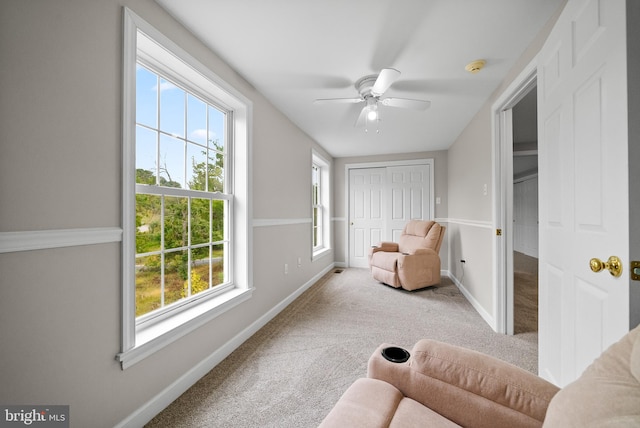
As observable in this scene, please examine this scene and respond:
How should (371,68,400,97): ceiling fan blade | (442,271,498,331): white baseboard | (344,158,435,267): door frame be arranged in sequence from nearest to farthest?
(371,68,400,97): ceiling fan blade
(442,271,498,331): white baseboard
(344,158,435,267): door frame

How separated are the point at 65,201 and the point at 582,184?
2116mm

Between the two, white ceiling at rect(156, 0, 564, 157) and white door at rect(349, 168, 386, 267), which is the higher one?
white ceiling at rect(156, 0, 564, 157)

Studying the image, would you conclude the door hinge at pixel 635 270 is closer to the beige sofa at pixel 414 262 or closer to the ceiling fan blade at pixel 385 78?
the ceiling fan blade at pixel 385 78

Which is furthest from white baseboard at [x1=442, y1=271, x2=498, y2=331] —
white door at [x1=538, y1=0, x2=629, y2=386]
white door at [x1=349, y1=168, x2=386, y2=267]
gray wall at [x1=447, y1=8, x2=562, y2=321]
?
white door at [x1=349, y1=168, x2=386, y2=267]

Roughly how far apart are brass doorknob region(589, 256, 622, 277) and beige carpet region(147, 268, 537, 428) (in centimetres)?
134

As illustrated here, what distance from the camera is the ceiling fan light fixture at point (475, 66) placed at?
1932 mm

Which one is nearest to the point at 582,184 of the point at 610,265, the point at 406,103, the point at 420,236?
the point at 610,265

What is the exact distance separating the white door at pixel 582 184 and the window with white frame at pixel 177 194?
6.49 ft

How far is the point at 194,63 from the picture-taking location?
166 cm

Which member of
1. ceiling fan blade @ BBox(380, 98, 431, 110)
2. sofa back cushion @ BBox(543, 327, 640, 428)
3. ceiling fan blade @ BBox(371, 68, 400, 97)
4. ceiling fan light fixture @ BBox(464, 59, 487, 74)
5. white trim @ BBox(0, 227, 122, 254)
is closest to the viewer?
sofa back cushion @ BBox(543, 327, 640, 428)

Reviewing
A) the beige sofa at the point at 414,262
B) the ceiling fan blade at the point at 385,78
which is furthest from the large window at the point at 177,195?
the beige sofa at the point at 414,262

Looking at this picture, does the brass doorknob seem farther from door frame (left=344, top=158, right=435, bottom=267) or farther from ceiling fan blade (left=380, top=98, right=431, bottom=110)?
door frame (left=344, top=158, right=435, bottom=267)

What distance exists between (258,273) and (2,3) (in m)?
2.10

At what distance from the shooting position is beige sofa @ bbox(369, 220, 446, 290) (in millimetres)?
3490
